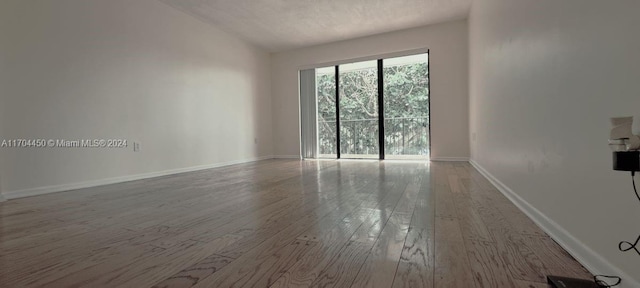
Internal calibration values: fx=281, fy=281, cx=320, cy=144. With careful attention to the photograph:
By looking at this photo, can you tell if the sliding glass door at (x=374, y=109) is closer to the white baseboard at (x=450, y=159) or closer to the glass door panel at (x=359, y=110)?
the glass door panel at (x=359, y=110)

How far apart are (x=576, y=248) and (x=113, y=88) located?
13.4 ft

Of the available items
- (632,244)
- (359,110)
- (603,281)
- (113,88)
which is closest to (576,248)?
(603,281)

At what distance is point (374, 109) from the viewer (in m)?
5.57

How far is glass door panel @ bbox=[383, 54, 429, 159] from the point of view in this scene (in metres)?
5.16

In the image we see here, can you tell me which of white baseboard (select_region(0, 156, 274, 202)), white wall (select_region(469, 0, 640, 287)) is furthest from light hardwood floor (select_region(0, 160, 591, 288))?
white baseboard (select_region(0, 156, 274, 202))

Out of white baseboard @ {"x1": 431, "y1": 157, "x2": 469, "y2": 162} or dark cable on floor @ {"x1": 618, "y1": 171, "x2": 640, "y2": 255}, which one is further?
white baseboard @ {"x1": 431, "y1": 157, "x2": 469, "y2": 162}

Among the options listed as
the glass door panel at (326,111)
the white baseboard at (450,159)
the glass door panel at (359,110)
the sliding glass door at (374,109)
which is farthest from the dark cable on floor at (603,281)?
the glass door panel at (326,111)

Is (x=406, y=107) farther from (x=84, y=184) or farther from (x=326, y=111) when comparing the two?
(x=84, y=184)

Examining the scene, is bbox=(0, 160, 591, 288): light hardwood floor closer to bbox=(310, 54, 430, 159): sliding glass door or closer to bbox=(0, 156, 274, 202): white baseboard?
bbox=(0, 156, 274, 202): white baseboard

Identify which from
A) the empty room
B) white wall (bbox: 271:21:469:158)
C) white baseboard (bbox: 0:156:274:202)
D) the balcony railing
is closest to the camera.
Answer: the empty room

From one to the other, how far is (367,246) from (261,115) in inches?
199

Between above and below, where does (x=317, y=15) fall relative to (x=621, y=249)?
above

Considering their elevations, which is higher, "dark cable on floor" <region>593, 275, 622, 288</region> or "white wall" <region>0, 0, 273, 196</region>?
"white wall" <region>0, 0, 273, 196</region>

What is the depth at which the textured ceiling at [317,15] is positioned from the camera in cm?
390
